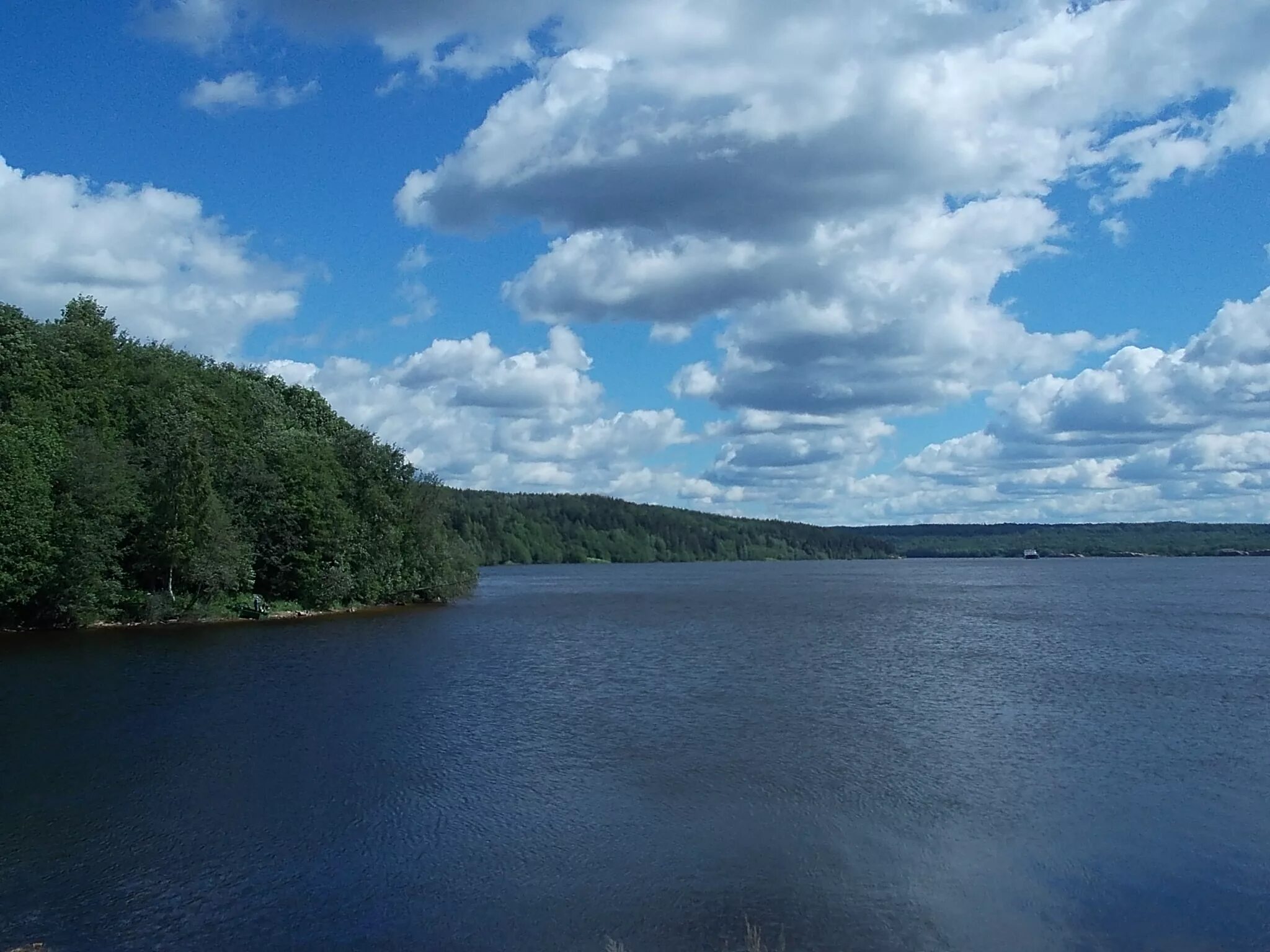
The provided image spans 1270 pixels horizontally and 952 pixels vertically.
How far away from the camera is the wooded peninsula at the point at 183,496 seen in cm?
4950

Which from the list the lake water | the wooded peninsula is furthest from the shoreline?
the lake water

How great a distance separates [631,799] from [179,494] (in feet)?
138

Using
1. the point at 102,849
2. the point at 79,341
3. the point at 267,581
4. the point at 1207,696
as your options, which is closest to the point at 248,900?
the point at 102,849

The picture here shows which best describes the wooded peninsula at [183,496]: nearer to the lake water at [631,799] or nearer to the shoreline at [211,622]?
the shoreline at [211,622]

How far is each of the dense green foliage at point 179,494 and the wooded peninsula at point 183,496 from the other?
98 millimetres

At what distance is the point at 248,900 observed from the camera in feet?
49.9

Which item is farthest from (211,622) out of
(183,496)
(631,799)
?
(631,799)

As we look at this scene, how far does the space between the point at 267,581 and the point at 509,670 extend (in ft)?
101

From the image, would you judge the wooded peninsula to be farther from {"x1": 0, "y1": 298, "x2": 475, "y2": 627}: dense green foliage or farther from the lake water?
the lake water

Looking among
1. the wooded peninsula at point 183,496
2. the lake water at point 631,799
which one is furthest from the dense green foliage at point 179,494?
the lake water at point 631,799

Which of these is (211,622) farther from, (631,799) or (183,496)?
(631,799)

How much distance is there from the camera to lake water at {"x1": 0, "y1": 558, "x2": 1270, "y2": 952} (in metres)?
14.5

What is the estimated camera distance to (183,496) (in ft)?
177

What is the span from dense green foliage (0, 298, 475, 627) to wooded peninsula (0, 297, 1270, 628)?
0.10 m
